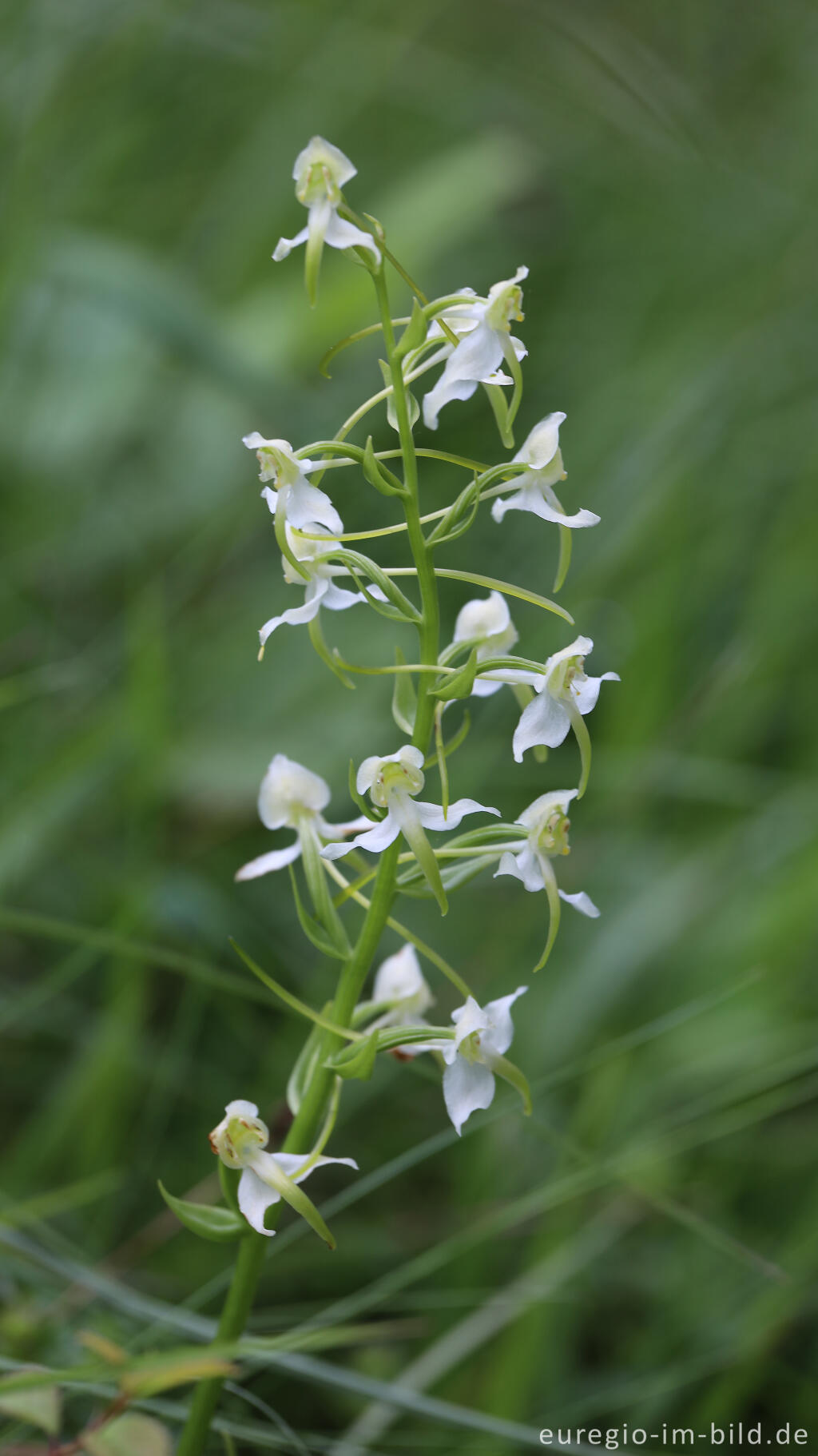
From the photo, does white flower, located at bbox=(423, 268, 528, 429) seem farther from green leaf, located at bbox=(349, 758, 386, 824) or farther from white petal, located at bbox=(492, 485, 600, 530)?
green leaf, located at bbox=(349, 758, 386, 824)

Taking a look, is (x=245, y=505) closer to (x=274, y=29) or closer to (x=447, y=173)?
(x=447, y=173)

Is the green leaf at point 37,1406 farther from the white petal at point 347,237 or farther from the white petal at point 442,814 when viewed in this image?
the white petal at point 347,237

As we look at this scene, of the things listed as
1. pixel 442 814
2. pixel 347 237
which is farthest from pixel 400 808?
pixel 347 237

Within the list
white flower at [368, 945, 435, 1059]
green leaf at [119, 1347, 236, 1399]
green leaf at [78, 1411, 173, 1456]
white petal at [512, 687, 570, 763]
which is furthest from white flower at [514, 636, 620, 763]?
green leaf at [78, 1411, 173, 1456]

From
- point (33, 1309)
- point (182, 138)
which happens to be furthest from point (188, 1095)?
point (182, 138)

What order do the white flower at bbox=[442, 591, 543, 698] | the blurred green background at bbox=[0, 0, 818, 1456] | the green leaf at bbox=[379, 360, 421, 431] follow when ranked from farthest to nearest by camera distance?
the blurred green background at bbox=[0, 0, 818, 1456], the white flower at bbox=[442, 591, 543, 698], the green leaf at bbox=[379, 360, 421, 431]

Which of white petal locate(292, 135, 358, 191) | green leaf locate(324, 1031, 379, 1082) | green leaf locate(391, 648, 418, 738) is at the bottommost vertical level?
green leaf locate(324, 1031, 379, 1082)

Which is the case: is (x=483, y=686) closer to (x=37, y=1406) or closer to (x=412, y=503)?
(x=412, y=503)
